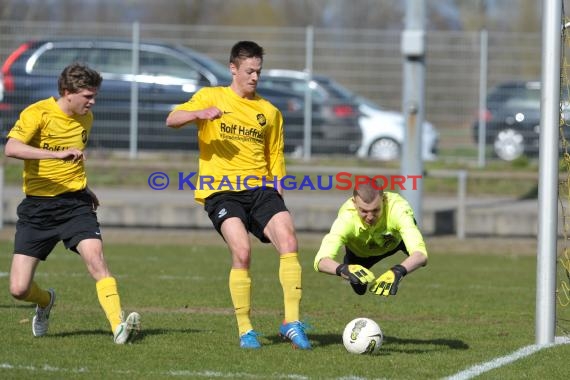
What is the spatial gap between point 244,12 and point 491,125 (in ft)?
79.0

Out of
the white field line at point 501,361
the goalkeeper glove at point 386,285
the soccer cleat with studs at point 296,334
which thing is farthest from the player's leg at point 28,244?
the white field line at point 501,361

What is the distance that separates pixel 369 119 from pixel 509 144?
2.63 m

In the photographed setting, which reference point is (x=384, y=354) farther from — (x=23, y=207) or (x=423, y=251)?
(x=23, y=207)

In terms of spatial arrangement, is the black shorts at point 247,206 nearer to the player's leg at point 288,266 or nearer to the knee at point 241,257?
the player's leg at point 288,266

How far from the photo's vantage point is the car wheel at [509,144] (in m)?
21.2

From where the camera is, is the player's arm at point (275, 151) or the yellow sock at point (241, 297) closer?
the yellow sock at point (241, 297)

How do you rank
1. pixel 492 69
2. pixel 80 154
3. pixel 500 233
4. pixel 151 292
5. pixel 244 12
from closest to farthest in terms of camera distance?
pixel 80 154, pixel 151 292, pixel 500 233, pixel 492 69, pixel 244 12

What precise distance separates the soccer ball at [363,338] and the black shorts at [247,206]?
0.90 meters

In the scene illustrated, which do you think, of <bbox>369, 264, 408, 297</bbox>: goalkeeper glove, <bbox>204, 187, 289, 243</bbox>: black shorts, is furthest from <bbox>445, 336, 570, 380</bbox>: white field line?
<bbox>204, 187, 289, 243</bbox>: black shorts

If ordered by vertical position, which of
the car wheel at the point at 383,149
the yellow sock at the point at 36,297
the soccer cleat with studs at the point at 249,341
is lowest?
the soccer cleat with studs at the point at 249,341

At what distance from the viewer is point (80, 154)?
7.59m

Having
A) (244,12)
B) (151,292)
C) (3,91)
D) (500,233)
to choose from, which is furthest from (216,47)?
(244,12)

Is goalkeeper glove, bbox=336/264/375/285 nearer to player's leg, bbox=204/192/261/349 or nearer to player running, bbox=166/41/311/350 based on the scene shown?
player running, bbox=166/41/311/350

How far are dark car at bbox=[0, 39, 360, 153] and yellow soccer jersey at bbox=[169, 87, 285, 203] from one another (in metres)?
12.8
